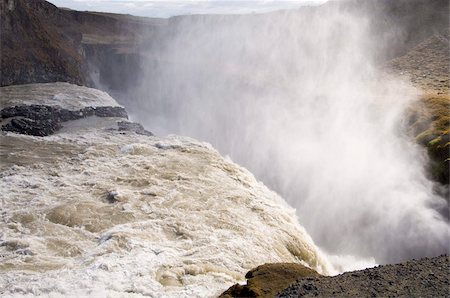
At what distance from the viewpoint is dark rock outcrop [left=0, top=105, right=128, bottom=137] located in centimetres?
2650

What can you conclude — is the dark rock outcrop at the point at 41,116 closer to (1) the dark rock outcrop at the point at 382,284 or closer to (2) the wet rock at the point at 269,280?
(2) the wet rock at the point at 269,280

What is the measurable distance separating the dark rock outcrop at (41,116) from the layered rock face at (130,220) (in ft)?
3.07

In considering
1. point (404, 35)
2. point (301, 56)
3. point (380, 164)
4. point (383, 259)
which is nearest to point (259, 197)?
point (383, 259)

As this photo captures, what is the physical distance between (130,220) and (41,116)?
51.5ft

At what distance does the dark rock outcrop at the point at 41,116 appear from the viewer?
26500 mm

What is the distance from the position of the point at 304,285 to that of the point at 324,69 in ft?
142

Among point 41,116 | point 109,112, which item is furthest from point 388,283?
point 109,112

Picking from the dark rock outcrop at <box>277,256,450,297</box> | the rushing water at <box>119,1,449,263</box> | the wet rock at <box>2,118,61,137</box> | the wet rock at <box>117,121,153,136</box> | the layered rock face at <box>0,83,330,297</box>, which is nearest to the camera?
the dark rock outcrop at <box>277,256,450,297</box>

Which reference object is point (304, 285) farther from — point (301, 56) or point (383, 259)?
point (301, 56)

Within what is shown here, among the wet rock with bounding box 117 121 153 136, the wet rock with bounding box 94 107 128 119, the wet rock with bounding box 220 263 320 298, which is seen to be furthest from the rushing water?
the wet rock with bounding box 220 263 320 298

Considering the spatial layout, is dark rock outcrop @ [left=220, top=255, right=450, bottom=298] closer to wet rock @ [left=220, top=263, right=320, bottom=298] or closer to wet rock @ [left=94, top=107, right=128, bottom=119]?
wet rock @ [left=220, top=263, right=320, bottom=298]

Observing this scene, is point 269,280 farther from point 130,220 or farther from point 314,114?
point 314,114

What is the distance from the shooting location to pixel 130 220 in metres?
17.0

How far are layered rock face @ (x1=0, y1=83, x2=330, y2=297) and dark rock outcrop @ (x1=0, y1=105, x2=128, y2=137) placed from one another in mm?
936
